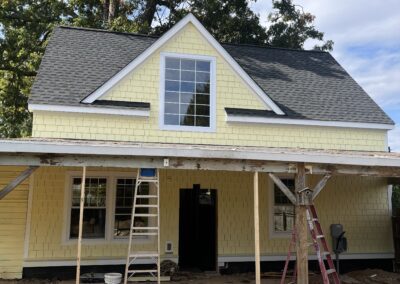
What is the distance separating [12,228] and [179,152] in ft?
16.9

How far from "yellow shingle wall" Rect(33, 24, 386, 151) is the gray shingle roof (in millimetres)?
412

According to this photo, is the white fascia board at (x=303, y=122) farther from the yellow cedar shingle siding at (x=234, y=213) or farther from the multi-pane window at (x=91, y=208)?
the multi-pane window at (x=91, y=208)

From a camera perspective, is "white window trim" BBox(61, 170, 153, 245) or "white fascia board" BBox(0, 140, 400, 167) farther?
"white window trim" BBox(61, 170, 153, 245)

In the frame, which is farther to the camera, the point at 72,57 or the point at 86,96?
the point at 72,57

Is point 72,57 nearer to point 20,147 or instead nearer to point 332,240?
point 20,147

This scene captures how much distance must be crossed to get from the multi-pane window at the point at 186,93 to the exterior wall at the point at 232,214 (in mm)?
1457

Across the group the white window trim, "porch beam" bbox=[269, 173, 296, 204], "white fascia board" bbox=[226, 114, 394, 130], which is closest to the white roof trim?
"white fascia board" bbox=[226, 114, 394, 130]

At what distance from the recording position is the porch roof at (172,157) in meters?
7.33

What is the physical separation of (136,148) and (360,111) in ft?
27.2

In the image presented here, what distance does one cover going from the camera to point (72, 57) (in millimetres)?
12648

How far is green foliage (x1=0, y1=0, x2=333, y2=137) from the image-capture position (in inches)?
857

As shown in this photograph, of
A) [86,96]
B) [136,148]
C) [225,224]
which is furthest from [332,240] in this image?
[86,96]

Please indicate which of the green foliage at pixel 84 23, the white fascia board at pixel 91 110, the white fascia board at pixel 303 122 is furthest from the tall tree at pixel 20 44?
the white fascia board at pixel 303 122

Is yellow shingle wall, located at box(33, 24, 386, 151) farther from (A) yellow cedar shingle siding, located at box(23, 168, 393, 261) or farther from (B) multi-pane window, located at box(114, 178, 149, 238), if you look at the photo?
(B) multi-pane window, located at box(114, 178, 149, 238)
